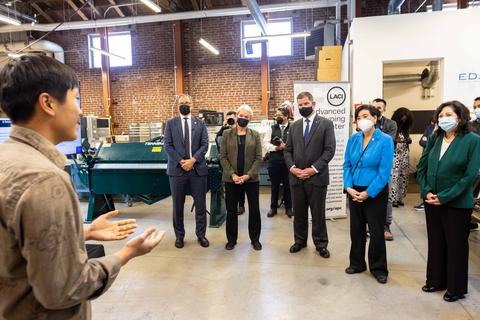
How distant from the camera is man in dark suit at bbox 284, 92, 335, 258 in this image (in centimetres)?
287

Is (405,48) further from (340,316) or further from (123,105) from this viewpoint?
(123,105)

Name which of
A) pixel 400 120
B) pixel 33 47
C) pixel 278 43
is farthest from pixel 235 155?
pixel 33 47

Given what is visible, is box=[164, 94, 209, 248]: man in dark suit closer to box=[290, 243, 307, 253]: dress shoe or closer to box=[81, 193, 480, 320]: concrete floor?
box=[81, 193, 480, 320]: concrete floor

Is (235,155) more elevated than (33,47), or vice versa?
(33,47)

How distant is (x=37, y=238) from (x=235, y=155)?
8.28ft

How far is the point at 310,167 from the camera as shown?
288cm

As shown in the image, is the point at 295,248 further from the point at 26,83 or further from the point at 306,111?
the point at 26,83

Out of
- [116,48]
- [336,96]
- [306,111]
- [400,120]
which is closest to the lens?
[306,111]

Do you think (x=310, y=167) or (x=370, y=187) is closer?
(x=370, y=187)

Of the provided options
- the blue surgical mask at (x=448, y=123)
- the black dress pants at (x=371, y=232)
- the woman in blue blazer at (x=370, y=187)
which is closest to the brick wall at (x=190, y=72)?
the woman in blue blazer at (x=370, y=187)

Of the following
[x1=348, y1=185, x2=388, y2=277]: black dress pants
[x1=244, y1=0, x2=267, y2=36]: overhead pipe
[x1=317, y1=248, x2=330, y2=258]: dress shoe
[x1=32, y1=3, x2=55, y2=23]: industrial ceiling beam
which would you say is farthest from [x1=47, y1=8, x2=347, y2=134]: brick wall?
[x1=348, y1=185, x2=388, y2=277]: black dress pants

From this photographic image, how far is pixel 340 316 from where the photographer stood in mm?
1957

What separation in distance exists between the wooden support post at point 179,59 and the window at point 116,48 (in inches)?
70.7

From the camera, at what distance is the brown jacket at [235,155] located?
3049 millimetres
